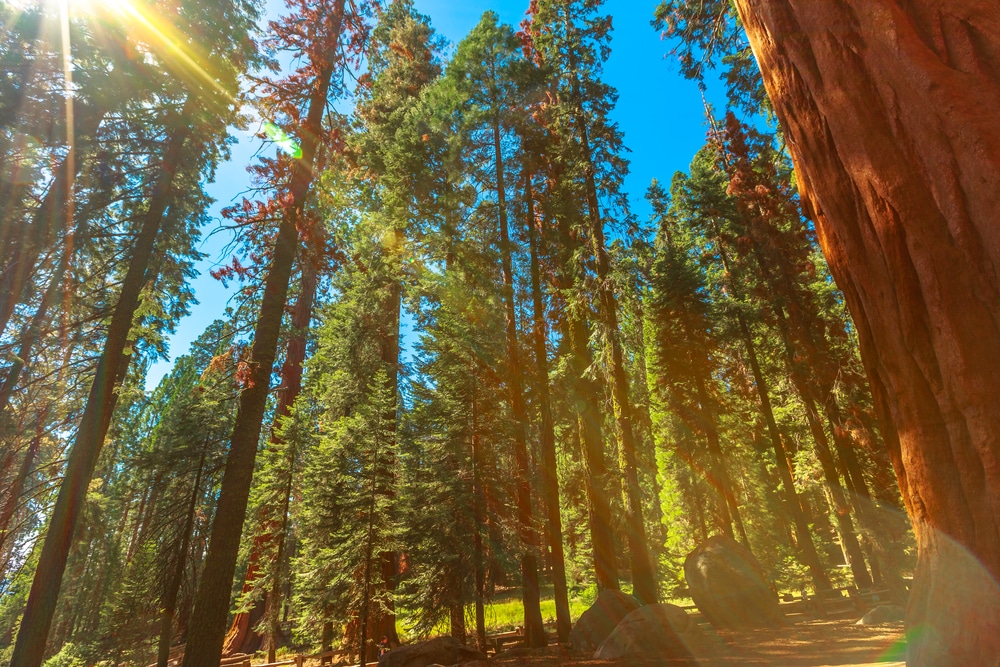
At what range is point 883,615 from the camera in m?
12.1

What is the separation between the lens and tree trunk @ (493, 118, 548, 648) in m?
11.0

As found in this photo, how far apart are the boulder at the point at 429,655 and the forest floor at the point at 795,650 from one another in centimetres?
77

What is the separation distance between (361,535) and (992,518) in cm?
1100

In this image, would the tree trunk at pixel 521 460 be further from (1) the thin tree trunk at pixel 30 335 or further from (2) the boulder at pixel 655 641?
(1) the thin tree trunk at pixel 30 335

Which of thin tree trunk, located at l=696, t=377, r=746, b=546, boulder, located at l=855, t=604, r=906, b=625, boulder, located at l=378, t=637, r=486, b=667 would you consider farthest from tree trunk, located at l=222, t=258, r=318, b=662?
boulder, located at l=855, t=604, r=906, b=625

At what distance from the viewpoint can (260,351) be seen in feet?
28.2

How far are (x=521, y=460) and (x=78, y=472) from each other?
9.55 metres

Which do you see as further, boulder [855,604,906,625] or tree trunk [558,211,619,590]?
tree trunk [558,211,619,590]

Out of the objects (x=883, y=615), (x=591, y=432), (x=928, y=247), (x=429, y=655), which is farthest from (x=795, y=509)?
(x=928, y=247)

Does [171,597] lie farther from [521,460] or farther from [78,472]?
[521,460]

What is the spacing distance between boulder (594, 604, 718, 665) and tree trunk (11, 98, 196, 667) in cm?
1029

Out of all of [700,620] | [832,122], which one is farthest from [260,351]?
[700,620]

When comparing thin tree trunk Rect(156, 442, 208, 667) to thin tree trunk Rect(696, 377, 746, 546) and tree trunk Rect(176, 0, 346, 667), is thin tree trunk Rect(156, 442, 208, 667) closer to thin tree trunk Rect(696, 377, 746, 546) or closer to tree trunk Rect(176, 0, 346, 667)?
tree trunk Rect(176, 0, 346, 667)

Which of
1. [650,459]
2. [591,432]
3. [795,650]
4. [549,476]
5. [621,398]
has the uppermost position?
[650,459]
